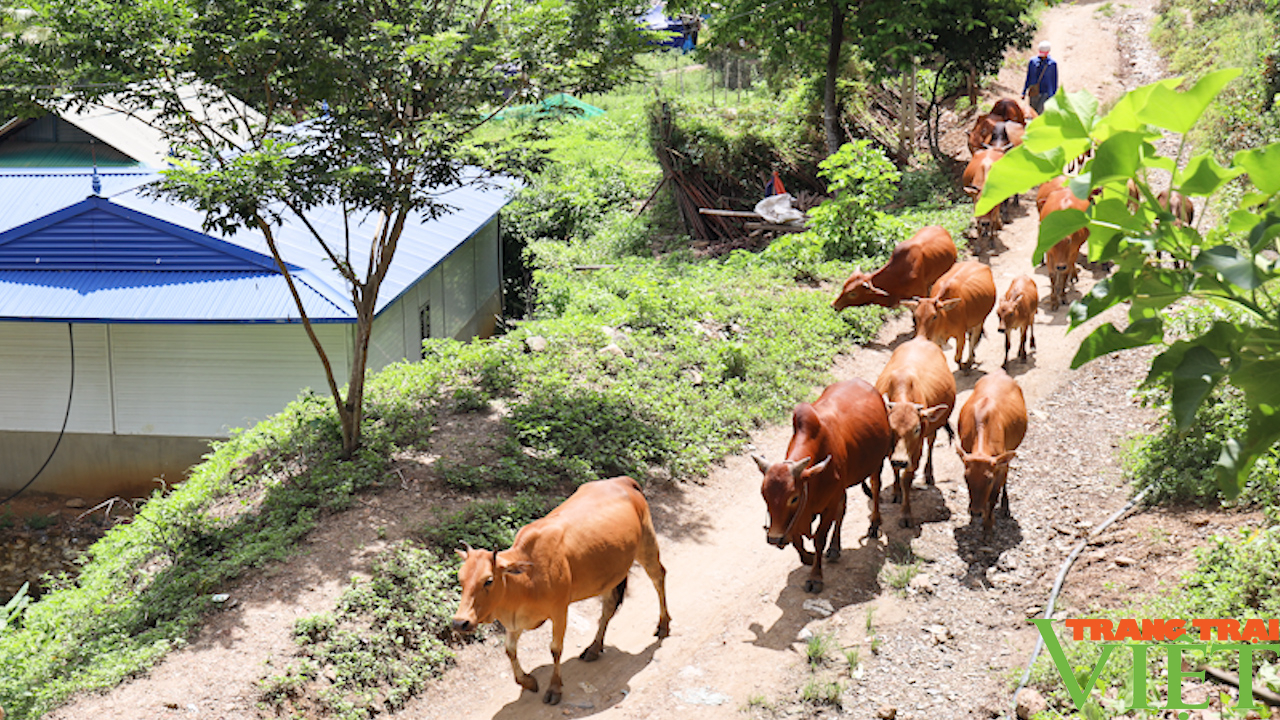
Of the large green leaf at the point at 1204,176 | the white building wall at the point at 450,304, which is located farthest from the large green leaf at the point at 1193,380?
the white building wall at the point at 450,304

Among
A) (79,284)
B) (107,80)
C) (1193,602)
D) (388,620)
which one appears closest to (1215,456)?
(1193,602)

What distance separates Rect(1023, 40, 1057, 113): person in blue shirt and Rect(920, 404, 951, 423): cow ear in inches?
590

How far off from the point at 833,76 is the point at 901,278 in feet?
33.2

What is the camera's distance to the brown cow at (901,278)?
14422 mm

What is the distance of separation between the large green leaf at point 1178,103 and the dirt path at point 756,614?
5.25 m

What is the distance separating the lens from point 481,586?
6.68 m

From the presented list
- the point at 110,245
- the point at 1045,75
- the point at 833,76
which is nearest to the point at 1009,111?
the point at 1045,75

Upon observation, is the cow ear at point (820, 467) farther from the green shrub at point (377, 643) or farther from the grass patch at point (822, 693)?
the green shrub at point (377, 643)

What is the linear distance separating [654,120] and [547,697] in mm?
18369

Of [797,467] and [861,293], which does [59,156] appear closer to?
[861,293]

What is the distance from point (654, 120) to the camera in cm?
2406

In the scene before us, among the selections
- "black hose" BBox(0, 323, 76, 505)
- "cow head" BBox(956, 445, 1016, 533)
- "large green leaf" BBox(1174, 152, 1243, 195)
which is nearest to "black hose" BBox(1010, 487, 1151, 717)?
"cow head" BBox(956, 445, 1016, 533)

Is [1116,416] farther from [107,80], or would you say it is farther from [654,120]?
[654,120]

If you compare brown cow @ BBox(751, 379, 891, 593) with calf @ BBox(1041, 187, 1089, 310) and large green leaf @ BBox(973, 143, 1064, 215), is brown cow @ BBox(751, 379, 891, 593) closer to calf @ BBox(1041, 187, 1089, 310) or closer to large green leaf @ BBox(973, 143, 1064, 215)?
large green leaf @ BBox(973, 143, 1064, 215)
